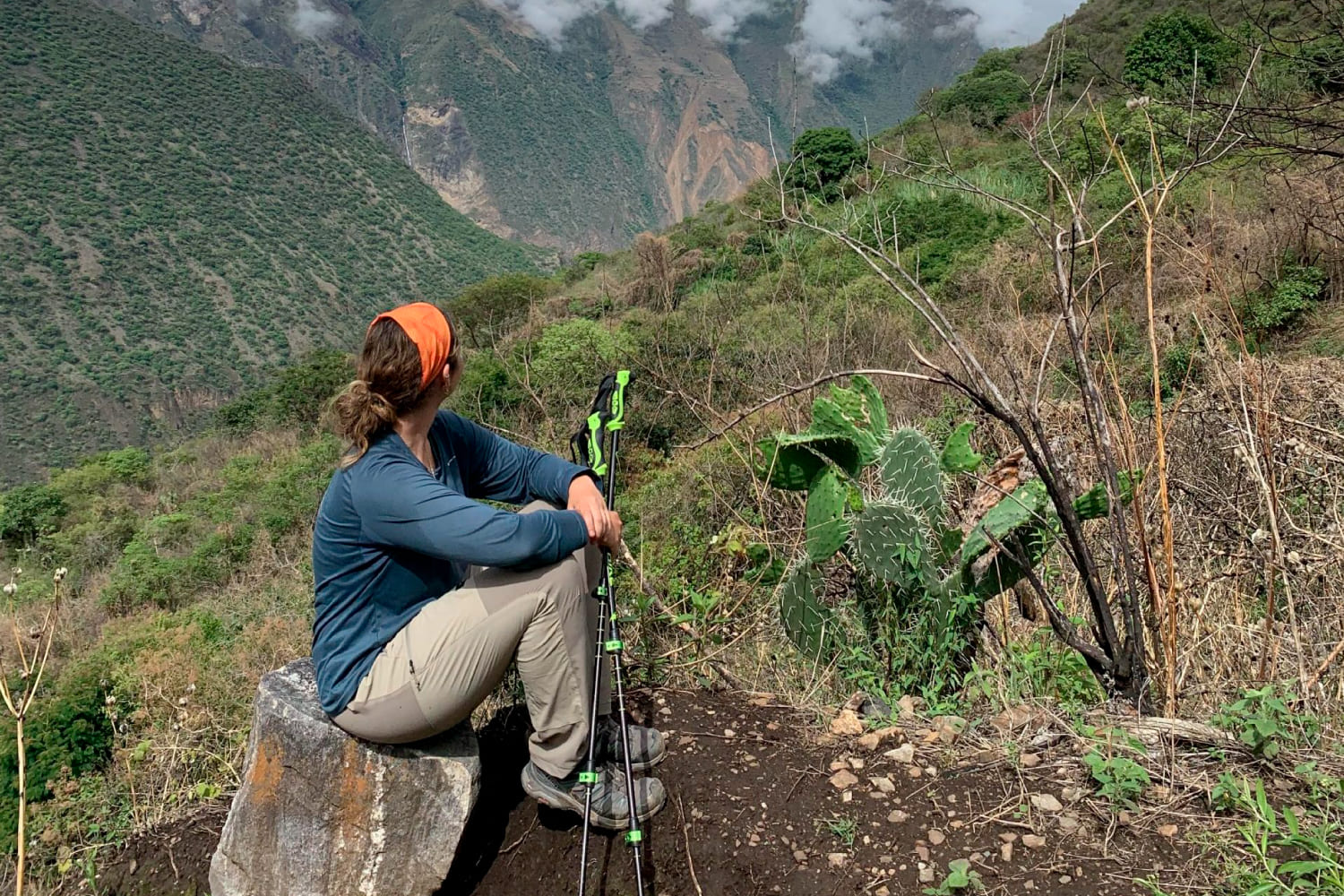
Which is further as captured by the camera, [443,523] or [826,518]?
[826,518]

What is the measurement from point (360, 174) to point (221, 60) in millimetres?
14391

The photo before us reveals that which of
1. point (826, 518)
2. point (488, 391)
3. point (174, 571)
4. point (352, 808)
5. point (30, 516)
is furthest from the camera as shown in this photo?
point (30, 516)

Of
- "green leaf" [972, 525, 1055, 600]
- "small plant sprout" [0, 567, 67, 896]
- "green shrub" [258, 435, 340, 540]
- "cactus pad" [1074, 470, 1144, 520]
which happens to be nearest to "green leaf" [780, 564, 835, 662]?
"green leaf" [972, 525, 1055, 600]

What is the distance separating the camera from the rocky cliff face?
121m

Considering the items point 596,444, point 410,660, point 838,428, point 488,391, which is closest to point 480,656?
point 410,660

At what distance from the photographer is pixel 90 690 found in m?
3.79

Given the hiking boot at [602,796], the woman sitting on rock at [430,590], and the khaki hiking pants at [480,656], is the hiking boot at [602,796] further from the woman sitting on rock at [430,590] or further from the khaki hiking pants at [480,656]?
the khaki hiking pants at [480,656]

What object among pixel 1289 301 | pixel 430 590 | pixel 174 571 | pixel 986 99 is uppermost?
pixel 986 99

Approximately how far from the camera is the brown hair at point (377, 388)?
79.0 inches

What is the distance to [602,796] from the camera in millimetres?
2166

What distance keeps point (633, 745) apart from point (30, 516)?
779 inches

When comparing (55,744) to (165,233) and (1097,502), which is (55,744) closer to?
(1097,502)

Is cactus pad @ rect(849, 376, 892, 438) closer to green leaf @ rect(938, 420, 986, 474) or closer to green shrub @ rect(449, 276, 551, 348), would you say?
green leaf @ rect(938, 420, 986, 474)

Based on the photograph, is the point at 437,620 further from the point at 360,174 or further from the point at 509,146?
the point at 509,146
